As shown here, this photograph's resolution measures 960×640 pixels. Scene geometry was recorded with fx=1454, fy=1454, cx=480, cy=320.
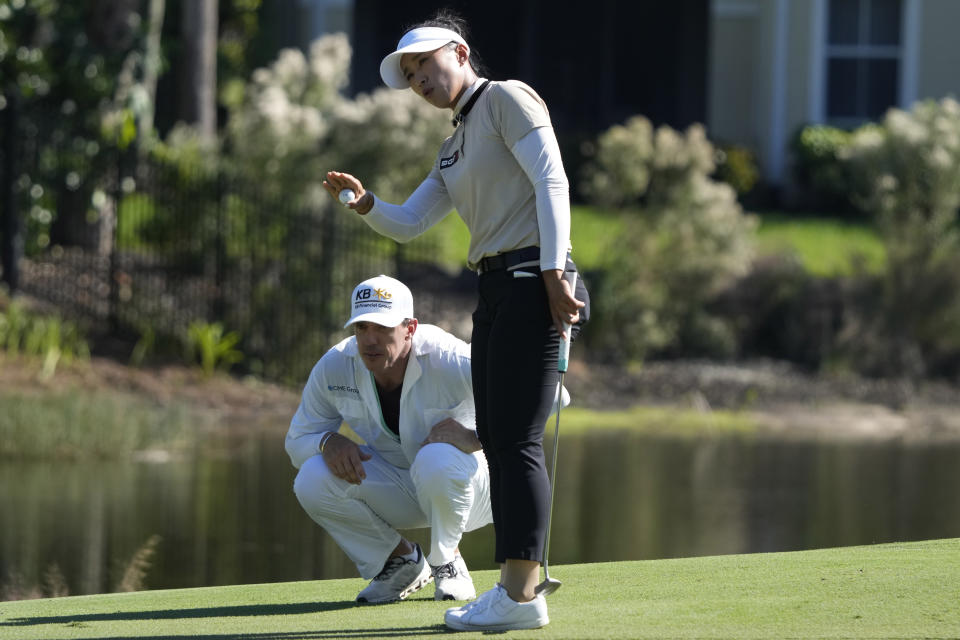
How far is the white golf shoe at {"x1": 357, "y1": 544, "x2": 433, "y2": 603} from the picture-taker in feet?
17.9

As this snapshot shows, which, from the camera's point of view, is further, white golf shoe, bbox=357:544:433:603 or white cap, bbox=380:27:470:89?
white golf shoe, bbox=357:544:433:603

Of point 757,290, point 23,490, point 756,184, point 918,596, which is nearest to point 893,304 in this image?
point 757,290

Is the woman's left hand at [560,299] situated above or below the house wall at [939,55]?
below

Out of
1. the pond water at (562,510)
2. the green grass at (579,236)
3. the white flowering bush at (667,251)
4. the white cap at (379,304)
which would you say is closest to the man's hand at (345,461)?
the white cap at (379,304)

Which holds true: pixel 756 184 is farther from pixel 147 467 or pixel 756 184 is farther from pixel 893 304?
pixel 147 467

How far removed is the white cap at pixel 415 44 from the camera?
4.71 m

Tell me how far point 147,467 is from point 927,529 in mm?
5673

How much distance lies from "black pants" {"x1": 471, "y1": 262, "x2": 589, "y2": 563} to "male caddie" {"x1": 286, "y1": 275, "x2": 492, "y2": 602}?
60 cm

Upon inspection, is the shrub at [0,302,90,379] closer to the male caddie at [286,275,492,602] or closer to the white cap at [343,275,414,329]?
the male caddie at [286,275,492,602]

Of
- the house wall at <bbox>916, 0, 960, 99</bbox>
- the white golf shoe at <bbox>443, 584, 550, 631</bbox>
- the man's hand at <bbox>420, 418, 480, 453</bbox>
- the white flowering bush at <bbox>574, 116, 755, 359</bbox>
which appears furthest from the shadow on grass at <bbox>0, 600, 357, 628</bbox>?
the house wall at <bbox>916, 0, 960, 99</bbox>

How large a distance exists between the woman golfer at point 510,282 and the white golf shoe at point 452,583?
66cm

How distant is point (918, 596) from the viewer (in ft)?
15.6

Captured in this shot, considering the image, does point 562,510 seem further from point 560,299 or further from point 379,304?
point 560,299

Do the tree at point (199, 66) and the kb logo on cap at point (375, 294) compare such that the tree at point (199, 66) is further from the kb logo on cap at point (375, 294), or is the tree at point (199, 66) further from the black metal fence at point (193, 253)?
the kb logo on cap at point (375, 294)
